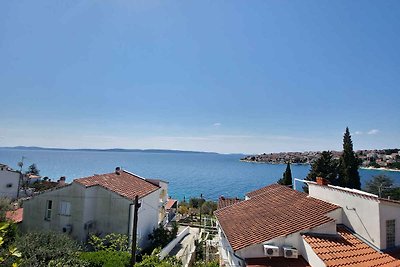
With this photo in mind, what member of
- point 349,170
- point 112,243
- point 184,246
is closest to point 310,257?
point 112,243

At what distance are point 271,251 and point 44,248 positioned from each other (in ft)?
35.3

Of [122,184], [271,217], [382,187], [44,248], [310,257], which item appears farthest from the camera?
[382,187]

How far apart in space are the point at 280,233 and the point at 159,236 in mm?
15039

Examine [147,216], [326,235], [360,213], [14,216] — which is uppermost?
[360,213]

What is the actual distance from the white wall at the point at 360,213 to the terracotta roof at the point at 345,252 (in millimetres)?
471

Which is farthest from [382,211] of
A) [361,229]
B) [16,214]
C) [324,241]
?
[16,214]

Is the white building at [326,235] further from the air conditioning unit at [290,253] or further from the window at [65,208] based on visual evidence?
the window at [65,208]

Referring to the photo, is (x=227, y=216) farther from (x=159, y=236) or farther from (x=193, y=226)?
(x=193, y=226)

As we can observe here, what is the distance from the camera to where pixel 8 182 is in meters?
40.2

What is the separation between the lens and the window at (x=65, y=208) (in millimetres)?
20664

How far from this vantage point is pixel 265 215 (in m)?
15.5

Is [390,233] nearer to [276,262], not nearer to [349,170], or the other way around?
[276,262]

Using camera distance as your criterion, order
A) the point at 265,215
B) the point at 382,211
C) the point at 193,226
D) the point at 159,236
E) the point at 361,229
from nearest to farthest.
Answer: the point at 382,211, the point at 361,229, the point at 265,215, the point at 159,236, the point at 193,226

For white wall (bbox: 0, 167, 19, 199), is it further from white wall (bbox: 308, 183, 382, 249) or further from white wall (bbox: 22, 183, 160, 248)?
white wall (bbox: 308, 183, 382, 249)
